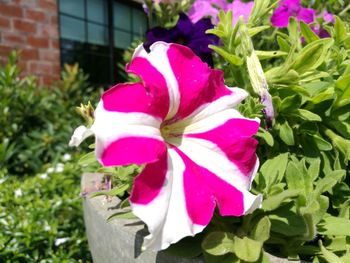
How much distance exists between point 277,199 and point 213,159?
111 millimetres

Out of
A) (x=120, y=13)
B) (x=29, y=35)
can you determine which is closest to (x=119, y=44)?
(x=120, y=13)

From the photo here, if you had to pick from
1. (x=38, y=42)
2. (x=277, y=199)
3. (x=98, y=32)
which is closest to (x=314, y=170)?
(x=277, y=199)

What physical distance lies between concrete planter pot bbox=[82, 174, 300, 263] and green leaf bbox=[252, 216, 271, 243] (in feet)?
0.11

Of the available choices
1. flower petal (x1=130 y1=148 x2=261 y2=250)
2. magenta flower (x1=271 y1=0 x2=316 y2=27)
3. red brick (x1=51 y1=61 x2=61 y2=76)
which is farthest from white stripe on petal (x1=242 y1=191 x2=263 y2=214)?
red brick (x1=51 y1=61 x2=61 y2=76)

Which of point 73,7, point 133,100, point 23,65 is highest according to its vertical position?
point 73,7

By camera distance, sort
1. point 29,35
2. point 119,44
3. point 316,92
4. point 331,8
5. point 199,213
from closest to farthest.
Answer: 1. point 199,213
2. point 316,92
3. point 331,8
4. point 29,35
5. point 119,44

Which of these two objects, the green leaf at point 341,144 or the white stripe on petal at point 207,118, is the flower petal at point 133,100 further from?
the green leaf at point 341,144

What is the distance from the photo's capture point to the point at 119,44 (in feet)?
17.5

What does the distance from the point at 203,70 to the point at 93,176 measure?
585 mm

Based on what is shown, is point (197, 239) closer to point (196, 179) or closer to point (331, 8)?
point (196, 179)

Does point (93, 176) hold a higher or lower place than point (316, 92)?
lower

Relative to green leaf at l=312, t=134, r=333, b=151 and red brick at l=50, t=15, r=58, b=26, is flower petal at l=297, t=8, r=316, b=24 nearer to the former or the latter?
green leaf at l=312, t=134, r=333, b=151

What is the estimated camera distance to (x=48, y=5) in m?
3.75

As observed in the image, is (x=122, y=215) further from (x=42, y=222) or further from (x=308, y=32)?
(x=42, y=222)
